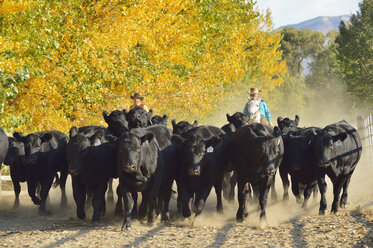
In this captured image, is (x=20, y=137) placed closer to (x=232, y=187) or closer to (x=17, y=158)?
(x=17, y=158)

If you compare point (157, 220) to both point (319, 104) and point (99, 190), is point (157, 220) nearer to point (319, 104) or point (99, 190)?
point (99, 190)

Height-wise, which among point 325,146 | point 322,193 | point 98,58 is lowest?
point 322,193

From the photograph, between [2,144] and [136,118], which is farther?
[136,118]

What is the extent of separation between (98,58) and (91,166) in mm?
4423

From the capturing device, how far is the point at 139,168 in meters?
9.51

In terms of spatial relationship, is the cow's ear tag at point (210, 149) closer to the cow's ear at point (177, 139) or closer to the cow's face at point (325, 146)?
the cow's ear at point (177, 139)

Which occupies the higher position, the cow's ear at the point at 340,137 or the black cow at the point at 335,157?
the cow's ear at the point at 340,137

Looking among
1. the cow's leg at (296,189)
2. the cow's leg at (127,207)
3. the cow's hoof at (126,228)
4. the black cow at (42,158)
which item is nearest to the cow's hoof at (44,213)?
the black cow at (42,158)

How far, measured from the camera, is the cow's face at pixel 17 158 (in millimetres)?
12586

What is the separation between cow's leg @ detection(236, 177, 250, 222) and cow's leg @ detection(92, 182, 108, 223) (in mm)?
2395

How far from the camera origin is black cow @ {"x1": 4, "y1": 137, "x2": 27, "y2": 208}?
12.6 metres

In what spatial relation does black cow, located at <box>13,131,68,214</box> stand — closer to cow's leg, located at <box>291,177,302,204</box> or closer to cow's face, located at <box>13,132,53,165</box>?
cow's face, located at <box>13,132,53,165</box>

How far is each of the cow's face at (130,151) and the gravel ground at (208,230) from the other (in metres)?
1.00

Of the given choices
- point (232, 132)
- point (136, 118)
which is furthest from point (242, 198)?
point (136, 118)
